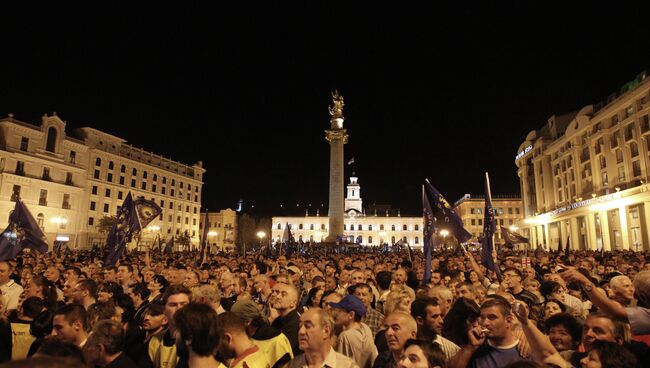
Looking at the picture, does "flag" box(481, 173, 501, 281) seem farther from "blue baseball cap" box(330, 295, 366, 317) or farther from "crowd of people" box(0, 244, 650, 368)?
"blue baseball cap" box(330, 295, 366, 317)

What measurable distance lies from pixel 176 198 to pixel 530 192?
6529cm

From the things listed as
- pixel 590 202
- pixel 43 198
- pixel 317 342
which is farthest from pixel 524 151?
pixel 317 342

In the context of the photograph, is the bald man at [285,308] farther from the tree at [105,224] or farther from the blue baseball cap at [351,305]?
the tree at [105,224]

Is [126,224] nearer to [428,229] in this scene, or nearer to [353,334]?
[428,229]

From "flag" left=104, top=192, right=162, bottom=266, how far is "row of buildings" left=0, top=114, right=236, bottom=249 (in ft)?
76.2

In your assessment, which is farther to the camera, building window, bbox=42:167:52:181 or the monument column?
building window, bbox=42:167:52:181

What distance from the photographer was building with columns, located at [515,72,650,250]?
40250 mm

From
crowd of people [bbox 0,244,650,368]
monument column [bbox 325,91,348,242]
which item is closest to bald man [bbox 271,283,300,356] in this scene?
crowd of people [bbox 0,244,650,368]

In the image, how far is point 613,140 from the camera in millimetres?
46500

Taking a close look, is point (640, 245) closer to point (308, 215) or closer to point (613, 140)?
point (613, 140)

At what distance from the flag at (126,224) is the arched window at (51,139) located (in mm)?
47530

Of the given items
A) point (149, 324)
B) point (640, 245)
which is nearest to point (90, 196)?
point (149, 324)

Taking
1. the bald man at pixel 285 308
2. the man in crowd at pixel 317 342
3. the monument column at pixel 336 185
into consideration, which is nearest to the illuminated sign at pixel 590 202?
the monument column at pixel 336 185

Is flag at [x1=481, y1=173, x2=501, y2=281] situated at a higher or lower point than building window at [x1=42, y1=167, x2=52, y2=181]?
lower
